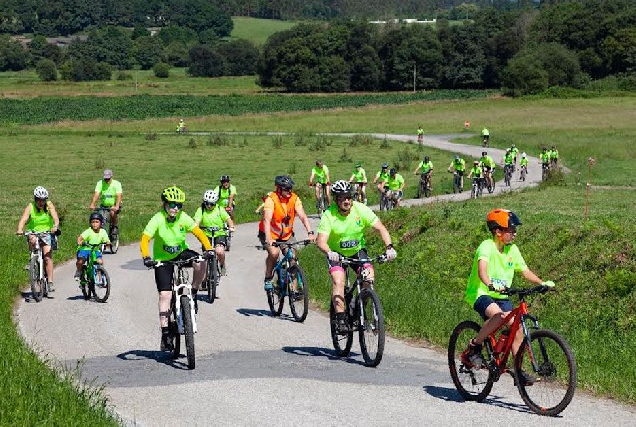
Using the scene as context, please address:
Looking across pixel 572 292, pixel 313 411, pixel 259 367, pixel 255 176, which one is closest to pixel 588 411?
pixel 313 411

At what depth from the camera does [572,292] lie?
617 inches

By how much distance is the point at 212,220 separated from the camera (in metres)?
20.5

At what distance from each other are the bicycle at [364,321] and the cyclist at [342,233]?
93 millimetres

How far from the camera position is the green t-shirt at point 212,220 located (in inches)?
803

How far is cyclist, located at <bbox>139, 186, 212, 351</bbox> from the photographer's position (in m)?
12.7

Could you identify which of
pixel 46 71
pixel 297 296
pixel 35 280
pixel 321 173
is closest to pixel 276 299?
pixel 297 296

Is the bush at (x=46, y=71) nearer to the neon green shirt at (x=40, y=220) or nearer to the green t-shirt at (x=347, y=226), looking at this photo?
the neon green shirt at (x=40, y=220)

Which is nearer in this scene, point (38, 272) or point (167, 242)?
point (167, 242)

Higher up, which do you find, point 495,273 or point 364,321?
point 495,273

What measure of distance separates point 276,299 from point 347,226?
4.02 metres

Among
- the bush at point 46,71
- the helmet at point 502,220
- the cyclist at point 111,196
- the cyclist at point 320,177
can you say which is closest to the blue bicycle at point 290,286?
the helmet at point 502,220

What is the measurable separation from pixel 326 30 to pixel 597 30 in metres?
42.8

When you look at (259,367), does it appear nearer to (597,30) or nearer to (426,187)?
(426,187)

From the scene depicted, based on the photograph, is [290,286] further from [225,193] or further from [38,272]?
[225,193]
